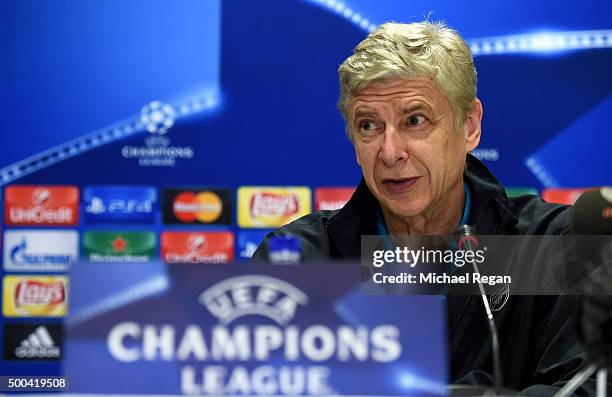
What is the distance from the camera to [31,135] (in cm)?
274

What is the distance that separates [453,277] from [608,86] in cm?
194

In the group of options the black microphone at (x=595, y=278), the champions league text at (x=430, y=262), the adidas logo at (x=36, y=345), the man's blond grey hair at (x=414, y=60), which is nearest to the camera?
the black microphone at (x=595, y=278)

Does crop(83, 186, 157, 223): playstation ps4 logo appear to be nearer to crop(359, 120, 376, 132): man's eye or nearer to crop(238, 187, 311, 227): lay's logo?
crop(238, 187, 311, 227): lay's logo

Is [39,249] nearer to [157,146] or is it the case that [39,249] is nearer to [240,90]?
[157,146]

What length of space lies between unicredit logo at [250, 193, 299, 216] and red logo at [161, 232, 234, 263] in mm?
138

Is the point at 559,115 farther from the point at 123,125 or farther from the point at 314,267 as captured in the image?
the point at 314,267

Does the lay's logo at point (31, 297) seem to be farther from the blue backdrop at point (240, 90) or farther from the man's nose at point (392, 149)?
the man's nose at point (392, 149)

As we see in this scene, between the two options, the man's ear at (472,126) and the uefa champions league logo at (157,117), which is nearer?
the man's ear at (472,126)

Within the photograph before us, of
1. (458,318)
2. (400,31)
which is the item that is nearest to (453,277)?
(458,318)

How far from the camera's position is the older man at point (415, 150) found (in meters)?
1.49

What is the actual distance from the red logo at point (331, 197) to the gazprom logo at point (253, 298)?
1921 millimetres

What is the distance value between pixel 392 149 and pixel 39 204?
5.57ft

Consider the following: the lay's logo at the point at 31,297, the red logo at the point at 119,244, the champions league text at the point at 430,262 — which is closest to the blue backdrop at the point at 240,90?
the red logo at the point at 119,244

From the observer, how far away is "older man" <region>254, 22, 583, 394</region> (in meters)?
1.49
